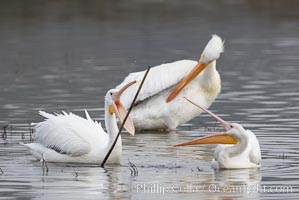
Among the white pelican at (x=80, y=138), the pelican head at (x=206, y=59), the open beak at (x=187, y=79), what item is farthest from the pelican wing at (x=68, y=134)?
the pelican head at (x=206, y=59)

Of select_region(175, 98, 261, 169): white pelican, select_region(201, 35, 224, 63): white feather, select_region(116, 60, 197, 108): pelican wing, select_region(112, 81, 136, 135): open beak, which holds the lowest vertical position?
select_region(175, 98, 261, 169): white pelican

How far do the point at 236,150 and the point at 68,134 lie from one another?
156 centimetres

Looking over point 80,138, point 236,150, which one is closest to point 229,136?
point 236,150

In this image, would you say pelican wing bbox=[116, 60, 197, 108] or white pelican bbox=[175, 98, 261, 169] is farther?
pelican wing bbox=[116, 60, 197, 108]

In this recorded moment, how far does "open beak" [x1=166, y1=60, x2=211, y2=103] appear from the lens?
14.2 m

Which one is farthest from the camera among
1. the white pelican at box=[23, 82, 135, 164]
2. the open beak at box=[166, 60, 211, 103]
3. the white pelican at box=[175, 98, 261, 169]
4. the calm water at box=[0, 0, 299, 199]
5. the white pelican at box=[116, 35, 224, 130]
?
Answer: the open beak at box=[166, 60, 211, 103]

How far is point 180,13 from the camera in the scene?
1270 inches

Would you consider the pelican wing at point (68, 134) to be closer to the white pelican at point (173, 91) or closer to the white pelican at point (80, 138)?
the white pelican at point (80, 138)

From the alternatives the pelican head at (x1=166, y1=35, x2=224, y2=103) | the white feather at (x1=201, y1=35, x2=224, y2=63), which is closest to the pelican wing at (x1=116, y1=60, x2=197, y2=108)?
the pelican head at (x1=166, y1=35, x2=224, y2=103)

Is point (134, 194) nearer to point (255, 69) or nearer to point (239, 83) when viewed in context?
point (239, 83)

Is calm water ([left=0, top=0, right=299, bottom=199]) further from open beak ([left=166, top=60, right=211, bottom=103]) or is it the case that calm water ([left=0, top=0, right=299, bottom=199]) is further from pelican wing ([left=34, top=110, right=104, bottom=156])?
open beak ([left=166, top=60, right=211, bottom=103])

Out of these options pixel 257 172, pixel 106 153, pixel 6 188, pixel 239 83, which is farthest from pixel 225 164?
pixel 239 83

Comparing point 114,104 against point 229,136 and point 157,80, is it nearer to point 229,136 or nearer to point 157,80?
point 229,136

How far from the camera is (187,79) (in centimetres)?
1422
